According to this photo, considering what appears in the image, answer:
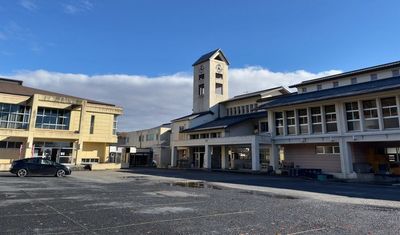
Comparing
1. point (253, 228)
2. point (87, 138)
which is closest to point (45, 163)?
point (87, 138)

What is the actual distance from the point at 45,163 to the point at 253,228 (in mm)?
20301

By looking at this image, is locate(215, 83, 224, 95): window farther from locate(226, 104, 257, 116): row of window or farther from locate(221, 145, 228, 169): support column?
locate(221, 145, 228, 169): support column

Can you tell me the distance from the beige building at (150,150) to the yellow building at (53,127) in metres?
11.2

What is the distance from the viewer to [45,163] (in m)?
21.9

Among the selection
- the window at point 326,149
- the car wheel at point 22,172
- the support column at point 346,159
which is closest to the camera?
the car wheel at point 22,172

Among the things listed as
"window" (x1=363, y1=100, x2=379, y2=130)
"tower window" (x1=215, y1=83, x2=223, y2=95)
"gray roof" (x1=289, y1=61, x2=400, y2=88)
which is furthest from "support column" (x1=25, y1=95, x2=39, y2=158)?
"window" (x1=363, y1=100, x2=379, y2=130)

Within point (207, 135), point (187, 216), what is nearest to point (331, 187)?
point (187, 216)

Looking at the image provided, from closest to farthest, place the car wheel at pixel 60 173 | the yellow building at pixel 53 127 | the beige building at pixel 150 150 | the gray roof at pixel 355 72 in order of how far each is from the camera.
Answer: the car wheel at pixel 60 173, the gray roof at pixel 355 72, the yellow building at pixel 53 127, the beige building at pixel 150 150

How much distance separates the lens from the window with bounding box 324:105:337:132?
89.9 feet

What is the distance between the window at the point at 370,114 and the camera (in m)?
24.5

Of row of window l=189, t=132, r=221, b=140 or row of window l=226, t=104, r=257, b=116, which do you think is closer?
row of window l=189, t=132, r=221, b=140

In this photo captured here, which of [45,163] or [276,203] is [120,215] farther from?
[45,163]

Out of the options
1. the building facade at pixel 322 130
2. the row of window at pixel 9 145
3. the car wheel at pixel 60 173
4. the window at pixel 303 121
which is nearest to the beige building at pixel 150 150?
the building facade at pixel 322 130

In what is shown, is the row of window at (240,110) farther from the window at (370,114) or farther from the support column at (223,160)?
the window at (370,114)
